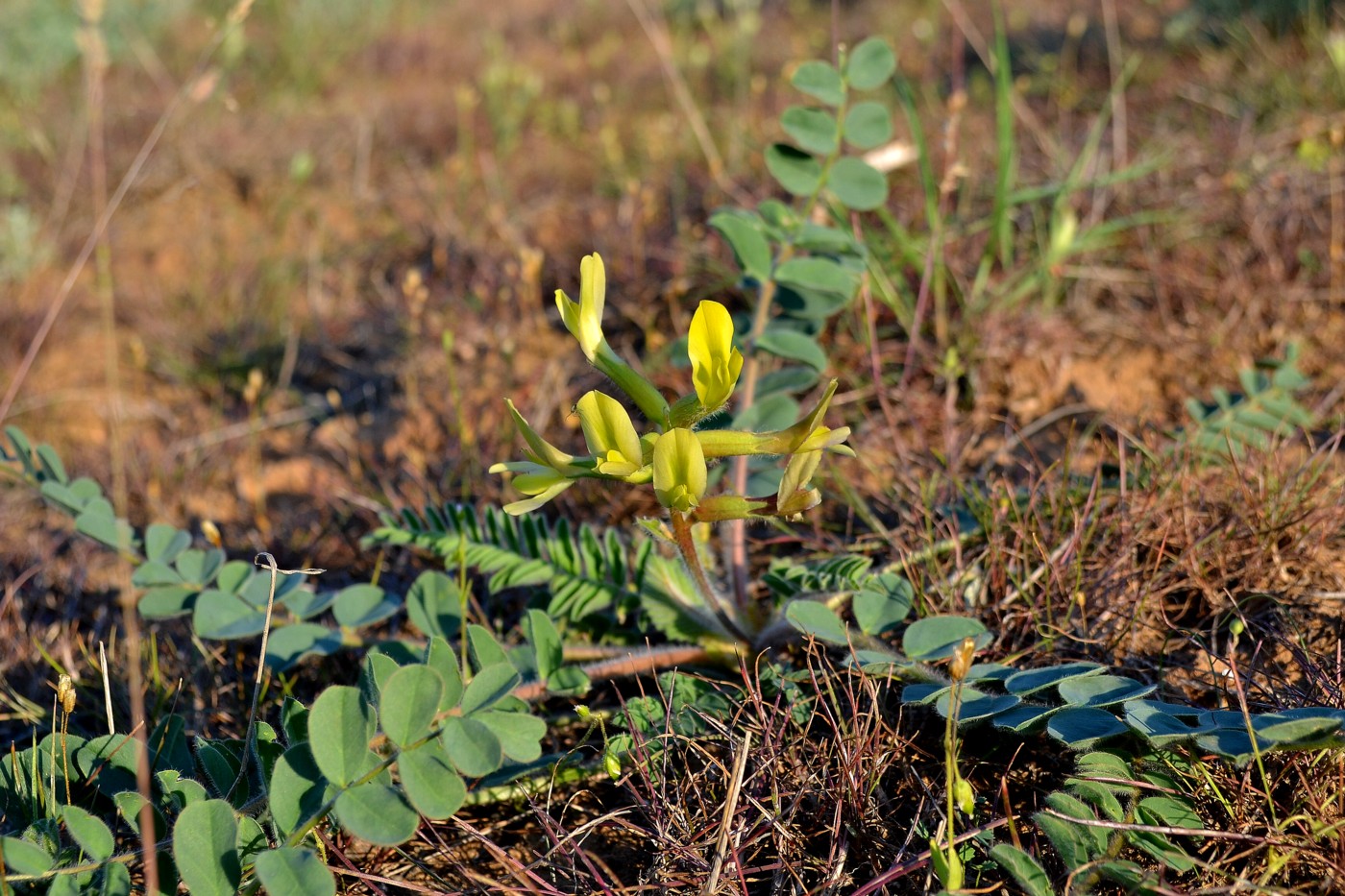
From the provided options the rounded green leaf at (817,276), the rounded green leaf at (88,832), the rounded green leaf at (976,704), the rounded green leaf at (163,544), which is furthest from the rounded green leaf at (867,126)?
the rounded green leaf at (88,832)

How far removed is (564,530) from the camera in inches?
66.8

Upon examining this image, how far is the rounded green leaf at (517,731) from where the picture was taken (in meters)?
1.25

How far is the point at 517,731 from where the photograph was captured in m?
1.27

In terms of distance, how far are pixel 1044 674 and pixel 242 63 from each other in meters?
4.96

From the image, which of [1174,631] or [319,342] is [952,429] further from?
[319,342]

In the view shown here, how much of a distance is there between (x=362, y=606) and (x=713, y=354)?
88cm

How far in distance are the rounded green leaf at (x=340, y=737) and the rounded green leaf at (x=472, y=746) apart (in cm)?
10

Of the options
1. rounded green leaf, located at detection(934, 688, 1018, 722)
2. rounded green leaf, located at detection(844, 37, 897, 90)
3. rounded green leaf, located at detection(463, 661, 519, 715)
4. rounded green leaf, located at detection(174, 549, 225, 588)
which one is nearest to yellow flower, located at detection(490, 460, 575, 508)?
rounded green leaf, located at detection(463, 661, 519, 715)

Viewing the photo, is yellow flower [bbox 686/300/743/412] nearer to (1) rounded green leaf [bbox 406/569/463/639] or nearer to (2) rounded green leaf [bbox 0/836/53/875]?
(1) rounded green leaf [bbox 406/569/463/639]

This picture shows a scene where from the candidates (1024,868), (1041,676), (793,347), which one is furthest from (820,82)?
(1024,868)

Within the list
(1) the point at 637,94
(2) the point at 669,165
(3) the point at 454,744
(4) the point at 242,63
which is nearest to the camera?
(3) the point at 454,744

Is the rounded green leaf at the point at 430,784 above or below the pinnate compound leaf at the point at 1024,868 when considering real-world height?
above

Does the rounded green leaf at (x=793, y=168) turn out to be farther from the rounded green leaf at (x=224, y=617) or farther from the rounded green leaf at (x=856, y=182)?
the rounded green leaf at (x=224, y=617)

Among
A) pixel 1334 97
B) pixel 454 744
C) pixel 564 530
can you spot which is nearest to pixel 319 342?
pixel 564 530
